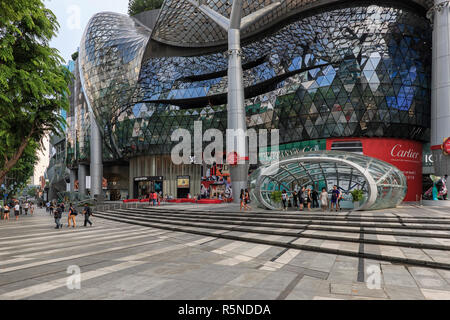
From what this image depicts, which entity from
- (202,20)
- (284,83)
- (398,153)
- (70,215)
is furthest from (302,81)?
(70,215)

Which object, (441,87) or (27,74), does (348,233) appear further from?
(441,87)

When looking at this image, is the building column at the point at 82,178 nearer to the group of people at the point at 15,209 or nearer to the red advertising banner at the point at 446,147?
the group of people at the point at 15,209

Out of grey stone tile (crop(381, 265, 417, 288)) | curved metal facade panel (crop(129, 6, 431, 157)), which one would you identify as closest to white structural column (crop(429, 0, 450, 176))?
curved metal facade panel (crop(129, 6, 431, 157))

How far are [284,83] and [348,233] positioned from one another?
32056 millimetres

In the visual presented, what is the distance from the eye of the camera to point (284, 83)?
1607 inches

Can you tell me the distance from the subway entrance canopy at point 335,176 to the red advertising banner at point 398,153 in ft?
41.3

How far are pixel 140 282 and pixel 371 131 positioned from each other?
3615cm

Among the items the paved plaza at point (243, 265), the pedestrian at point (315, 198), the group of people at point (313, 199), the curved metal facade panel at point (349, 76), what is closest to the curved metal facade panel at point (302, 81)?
the curved metal facade panel at point (349, 76)

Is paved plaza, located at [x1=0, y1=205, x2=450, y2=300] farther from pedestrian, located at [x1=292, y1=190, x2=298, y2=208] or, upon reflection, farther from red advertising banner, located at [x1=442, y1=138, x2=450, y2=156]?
red advertising banner, located at [x1=442, y1=138, x2=450, y2=156]

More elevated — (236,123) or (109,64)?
(109,64)

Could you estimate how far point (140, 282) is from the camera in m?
6.36
